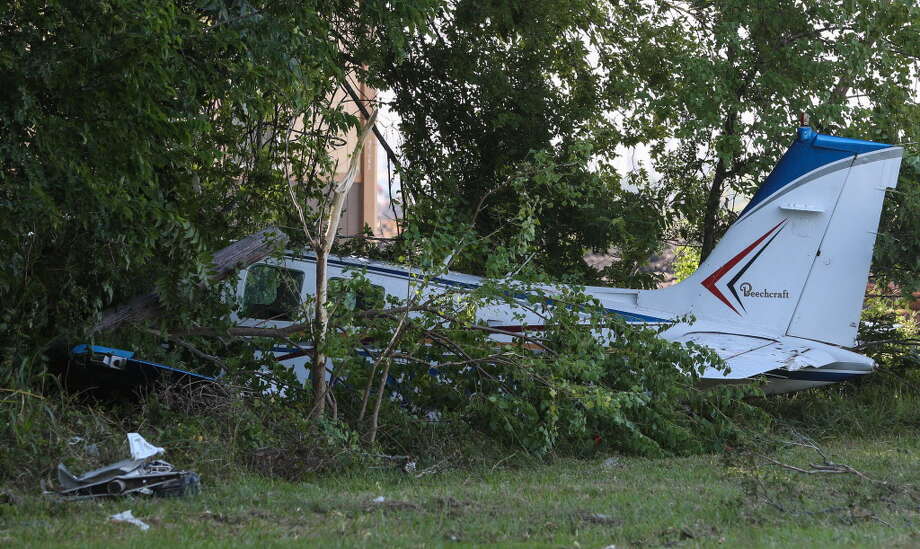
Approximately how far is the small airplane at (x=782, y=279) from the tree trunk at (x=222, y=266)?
4.17ft

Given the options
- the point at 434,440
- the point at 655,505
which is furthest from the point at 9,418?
the point at 655,505

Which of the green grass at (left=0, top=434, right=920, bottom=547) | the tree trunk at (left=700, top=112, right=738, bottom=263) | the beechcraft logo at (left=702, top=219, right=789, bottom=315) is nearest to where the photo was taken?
the green grass at (left=0, top=434, right=920, bottom=547)

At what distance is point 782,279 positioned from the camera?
430 inches

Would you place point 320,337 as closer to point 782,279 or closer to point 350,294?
point 350,294

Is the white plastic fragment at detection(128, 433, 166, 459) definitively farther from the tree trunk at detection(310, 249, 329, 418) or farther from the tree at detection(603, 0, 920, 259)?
the tree at detection(603, 0, 920, 259)

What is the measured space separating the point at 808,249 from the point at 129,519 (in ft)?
26.7

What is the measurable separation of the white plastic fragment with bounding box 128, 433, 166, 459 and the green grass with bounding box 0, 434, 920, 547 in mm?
439

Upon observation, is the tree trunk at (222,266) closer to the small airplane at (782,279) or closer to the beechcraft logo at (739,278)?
the small airplane at (782,279)

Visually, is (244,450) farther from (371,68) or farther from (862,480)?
(371,68)

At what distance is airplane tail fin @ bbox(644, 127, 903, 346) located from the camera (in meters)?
10.8

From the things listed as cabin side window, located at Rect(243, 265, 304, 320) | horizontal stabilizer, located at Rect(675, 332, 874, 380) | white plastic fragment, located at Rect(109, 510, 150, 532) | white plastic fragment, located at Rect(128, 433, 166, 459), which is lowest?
white plastic fragment, located at Rect(109, 510, 150, 532)

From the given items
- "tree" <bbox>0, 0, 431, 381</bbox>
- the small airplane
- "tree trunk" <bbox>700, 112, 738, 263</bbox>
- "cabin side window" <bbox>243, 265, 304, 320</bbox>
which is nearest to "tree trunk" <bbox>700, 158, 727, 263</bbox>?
"tree trunk" <bbox>700, 112, 738, 263</bbox>

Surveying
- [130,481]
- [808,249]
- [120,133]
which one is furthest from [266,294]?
[808,249]

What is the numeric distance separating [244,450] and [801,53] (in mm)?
9389
